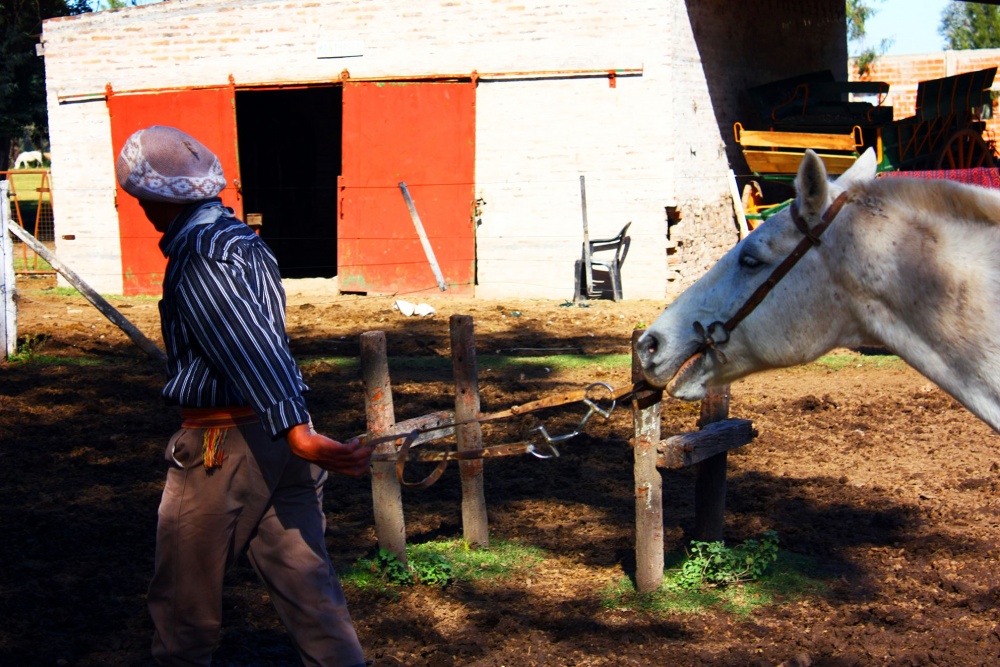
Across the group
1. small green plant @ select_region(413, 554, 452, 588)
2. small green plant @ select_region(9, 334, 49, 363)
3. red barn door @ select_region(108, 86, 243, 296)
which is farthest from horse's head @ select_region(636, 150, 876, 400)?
red barn door @ select_region(108, 86, 243, 296)

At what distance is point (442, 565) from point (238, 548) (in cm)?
210

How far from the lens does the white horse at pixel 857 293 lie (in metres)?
2.62

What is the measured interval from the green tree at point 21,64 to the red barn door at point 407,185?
15530mm

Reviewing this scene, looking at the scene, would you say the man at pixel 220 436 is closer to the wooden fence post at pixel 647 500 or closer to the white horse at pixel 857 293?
the white horse at pixel 857 293

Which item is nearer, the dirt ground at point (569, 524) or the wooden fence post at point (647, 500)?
the dirt ground at point (569, 524)

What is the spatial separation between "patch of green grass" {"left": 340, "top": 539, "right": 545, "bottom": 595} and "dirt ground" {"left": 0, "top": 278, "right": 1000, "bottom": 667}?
0.29 feet

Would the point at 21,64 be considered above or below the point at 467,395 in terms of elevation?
above

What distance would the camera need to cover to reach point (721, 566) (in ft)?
15.3

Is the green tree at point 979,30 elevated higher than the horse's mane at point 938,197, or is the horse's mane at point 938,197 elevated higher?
the green tree at point 979,30

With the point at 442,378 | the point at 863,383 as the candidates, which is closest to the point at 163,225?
the point at 442,378

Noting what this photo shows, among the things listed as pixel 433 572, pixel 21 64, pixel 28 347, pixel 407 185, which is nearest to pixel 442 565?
pixel 433 572

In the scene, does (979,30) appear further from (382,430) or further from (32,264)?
(382,430)

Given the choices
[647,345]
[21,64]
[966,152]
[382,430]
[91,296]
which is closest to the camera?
[647,345]

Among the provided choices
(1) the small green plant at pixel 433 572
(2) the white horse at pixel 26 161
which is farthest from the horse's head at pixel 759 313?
(2) the white horse at pixel 26 161
